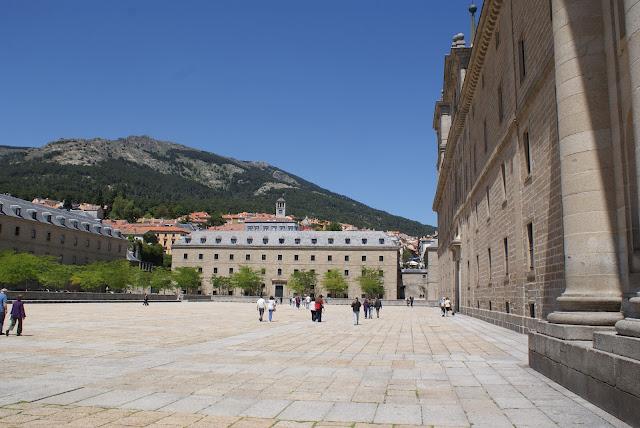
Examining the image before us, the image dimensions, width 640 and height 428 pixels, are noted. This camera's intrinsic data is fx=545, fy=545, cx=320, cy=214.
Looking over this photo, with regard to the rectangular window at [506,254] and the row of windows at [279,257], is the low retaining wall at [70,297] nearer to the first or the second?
the row of windows at [279,257]

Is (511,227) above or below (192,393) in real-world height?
above

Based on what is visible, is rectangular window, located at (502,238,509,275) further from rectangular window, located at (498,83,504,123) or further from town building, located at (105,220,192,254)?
town building, located at (105,220,192,254)

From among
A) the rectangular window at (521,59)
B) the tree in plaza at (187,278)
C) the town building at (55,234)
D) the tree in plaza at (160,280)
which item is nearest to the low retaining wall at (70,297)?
the tree in plaza at (160,280)

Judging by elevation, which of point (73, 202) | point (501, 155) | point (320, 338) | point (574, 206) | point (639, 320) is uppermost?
point (73, 202)

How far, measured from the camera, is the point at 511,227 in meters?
22.0

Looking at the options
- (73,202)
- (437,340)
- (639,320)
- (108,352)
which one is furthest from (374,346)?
(73,202)

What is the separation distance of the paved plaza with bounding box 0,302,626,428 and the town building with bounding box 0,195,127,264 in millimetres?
66970

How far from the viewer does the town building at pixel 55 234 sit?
73.6m

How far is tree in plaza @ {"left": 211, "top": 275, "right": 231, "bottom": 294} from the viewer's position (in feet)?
327

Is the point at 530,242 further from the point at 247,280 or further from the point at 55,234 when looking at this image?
the point at 247,280

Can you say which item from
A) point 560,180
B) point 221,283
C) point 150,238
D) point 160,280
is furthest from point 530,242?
point 150,238

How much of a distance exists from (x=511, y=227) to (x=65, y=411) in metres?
18.9

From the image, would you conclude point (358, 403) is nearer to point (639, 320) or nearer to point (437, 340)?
point (639, 320)

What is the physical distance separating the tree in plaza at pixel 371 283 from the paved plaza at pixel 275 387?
80.5 metres
